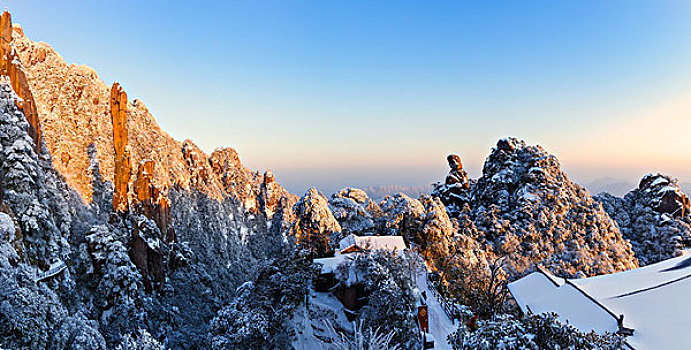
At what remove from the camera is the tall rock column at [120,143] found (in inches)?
1113

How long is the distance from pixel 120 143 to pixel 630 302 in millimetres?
39052

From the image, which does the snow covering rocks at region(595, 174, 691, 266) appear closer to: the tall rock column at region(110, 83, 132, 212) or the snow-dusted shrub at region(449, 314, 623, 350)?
the snow-dusted shrub at region(449, 314, 623, 350)

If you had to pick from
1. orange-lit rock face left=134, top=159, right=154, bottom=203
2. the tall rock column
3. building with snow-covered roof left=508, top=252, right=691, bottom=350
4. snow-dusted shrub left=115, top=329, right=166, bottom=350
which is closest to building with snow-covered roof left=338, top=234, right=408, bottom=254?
building with snow-covered roof left=508, top=252, right=691, bottom=350

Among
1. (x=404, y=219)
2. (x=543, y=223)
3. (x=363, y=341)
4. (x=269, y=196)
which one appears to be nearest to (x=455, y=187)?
(x=543, y=223)

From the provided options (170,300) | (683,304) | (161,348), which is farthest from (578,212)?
(170,300)

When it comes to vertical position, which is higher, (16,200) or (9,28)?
(9,28)

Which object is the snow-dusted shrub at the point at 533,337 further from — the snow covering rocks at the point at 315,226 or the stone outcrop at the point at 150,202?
the stone outcrop at the point at 150,202

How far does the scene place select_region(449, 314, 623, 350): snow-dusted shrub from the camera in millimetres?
6613

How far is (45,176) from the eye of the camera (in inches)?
747

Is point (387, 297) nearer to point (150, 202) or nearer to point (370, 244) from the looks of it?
point (370, 244)

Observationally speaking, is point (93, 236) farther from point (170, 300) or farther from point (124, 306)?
point (170, 300)

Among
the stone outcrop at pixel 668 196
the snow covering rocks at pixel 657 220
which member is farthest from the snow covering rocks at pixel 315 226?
the stone outcrop at pixel 668 196

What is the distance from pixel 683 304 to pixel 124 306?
1220 inches

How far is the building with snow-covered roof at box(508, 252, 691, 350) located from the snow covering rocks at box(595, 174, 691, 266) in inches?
759
